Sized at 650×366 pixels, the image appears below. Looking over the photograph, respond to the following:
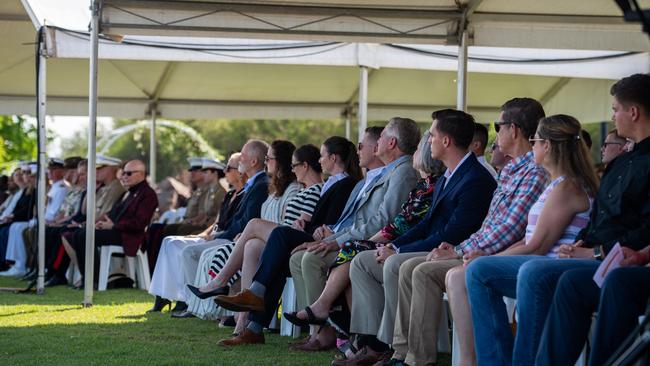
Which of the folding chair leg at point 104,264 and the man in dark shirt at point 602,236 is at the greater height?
the man in dark shirt at point 602,236

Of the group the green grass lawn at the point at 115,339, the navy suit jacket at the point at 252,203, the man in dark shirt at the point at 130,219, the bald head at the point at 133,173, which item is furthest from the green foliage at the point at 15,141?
the navy suit jacket at the point at 252,203

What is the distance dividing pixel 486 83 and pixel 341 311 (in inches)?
358

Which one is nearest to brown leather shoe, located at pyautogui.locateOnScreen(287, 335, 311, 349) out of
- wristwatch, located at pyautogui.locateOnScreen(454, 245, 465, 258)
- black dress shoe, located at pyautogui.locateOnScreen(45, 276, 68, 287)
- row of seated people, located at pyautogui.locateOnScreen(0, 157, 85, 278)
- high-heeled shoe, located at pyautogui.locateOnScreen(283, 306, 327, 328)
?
high-heeled shoe, located at pyautogui.locateOnScreen(283, 306, 327, 328)

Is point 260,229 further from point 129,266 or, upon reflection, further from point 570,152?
point 129,266

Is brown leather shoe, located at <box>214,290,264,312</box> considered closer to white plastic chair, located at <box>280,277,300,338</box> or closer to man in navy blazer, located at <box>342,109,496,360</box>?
white plastic chair, located at <box>280,277,300,338</box>

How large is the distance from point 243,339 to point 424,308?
1.94m

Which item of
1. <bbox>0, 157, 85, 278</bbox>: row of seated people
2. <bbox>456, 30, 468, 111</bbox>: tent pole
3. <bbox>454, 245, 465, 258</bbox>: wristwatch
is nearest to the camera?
<bbox>454, 245, 465, 258</bbox>: wristwatch

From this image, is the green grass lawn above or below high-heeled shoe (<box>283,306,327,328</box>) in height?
below

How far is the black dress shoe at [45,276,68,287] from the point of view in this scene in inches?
488

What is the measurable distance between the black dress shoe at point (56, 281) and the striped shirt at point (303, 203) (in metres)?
5.35

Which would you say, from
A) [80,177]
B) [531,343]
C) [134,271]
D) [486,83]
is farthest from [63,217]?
[531,343]

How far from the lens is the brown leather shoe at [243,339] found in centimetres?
704

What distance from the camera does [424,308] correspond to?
5473 mm

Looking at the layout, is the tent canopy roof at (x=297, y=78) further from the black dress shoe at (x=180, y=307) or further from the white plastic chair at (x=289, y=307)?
the white plastic chair at (x=289, y=307)
